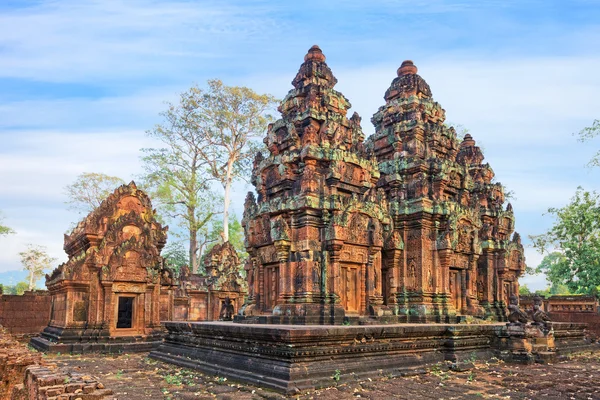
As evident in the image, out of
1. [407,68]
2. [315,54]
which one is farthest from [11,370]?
[407,68]

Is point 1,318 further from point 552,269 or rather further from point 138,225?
point 552,269

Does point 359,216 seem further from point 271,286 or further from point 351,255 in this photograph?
point 271,286

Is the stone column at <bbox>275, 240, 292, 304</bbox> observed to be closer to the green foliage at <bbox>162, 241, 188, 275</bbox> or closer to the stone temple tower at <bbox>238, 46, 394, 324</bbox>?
the stone temple tower at <bbox>238, 46, 394, 324</bbox>

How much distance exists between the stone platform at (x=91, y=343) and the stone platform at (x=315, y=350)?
8.62 feet

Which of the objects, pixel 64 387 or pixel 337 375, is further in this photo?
pixel 337 375

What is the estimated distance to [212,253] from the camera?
23609 mm

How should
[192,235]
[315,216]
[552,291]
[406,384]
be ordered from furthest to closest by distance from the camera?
[552,291] → [192,235] → [315,216] → [406,384]

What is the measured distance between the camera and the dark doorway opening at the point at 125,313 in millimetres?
15648

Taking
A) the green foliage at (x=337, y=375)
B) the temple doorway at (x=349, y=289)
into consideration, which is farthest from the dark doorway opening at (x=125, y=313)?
the green foliage at (x=337, y=375)

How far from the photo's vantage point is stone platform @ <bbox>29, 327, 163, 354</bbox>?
47.2 feet

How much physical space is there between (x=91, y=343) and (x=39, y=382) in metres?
10.2

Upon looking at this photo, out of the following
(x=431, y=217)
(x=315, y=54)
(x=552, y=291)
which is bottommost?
(x=552, y=291)

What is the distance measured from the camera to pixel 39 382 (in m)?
5.20

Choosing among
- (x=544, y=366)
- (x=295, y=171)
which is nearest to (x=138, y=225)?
(x=295, y=171)
